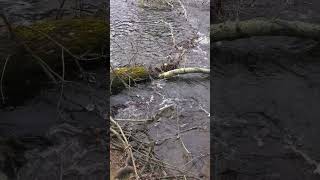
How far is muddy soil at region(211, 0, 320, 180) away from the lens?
3.31 m

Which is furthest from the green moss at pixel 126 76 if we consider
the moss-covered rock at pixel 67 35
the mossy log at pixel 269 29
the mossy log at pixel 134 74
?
the mossy log at pixel 269 29

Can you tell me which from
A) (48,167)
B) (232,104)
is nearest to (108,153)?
(48,167)

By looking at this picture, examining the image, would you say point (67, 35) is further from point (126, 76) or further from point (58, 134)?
point (58, 134)

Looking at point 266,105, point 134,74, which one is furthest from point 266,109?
point 134,74

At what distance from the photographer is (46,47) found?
3816 millimetres

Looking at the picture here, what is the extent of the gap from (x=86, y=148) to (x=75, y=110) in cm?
47

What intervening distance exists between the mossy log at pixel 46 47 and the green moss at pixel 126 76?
19cm

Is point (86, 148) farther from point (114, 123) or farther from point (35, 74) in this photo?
point (35, 74)

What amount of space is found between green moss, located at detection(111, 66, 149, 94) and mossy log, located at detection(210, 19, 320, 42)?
0.81 metres

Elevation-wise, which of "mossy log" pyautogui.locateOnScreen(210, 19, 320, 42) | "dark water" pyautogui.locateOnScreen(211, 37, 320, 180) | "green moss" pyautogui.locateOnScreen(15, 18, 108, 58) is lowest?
"dark water" pyautogui.locateOnScreen(211, 37, 320, 180)

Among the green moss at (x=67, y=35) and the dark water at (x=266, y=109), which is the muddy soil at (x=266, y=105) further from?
the green moss at (x=67, y=35)

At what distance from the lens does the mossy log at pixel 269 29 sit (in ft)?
14.4

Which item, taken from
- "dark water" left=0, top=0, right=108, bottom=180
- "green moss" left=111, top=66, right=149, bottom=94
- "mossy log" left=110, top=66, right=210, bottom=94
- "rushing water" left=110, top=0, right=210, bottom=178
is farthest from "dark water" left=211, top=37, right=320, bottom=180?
"dark water" left=0, top=0, right=108, bottom=180

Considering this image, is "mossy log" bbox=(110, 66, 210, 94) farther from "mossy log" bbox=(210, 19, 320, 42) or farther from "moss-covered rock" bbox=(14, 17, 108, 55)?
"mossy log" bbox=(210, 19, 320, 42)
